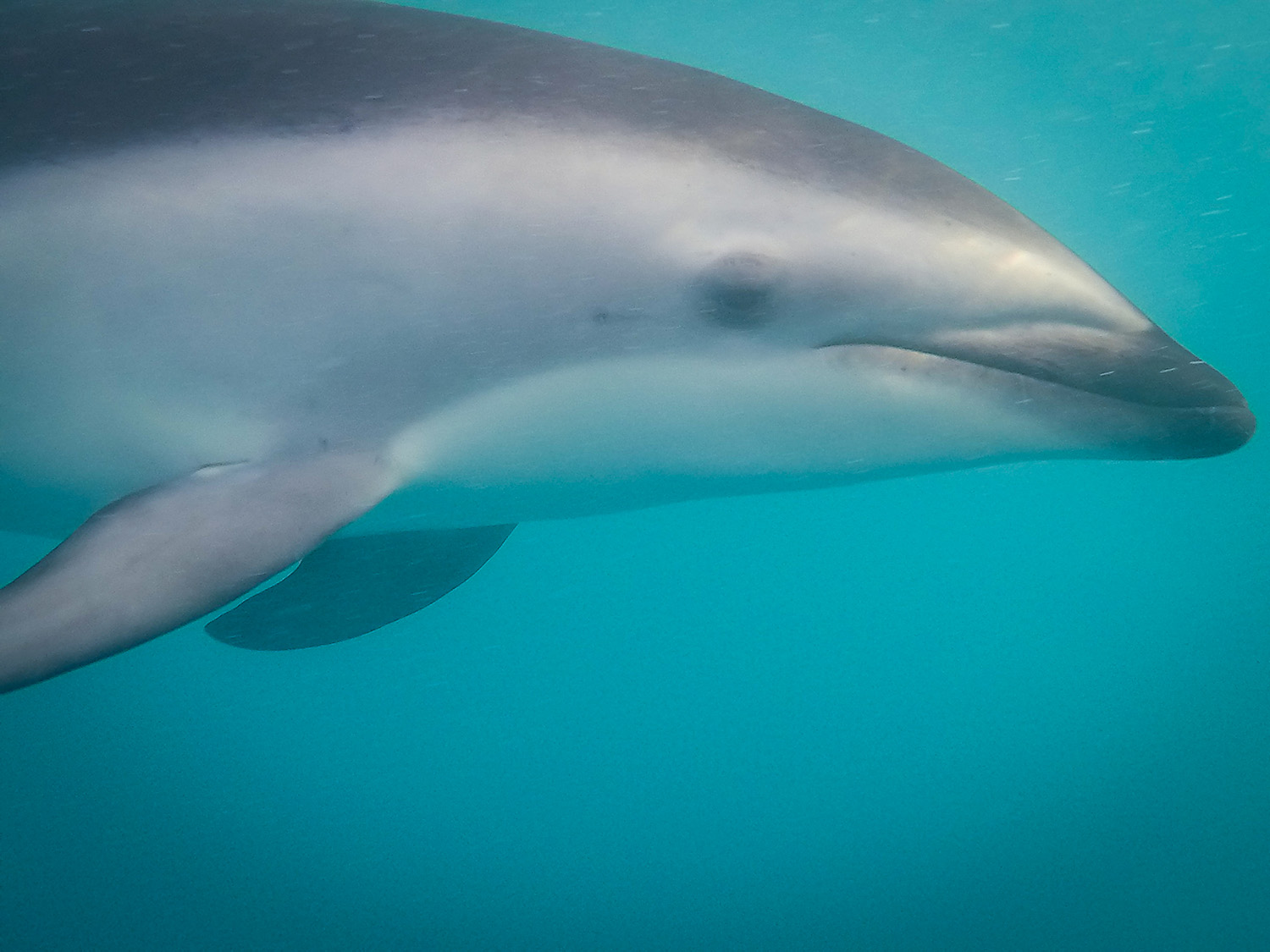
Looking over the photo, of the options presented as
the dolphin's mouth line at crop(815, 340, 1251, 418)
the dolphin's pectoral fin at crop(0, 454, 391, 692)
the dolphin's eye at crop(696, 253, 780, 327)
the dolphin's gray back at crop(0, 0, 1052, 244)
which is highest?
the dolphin's gray back at crop(0, 0, 1052, 244)

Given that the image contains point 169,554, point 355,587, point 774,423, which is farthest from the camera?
point 355,587

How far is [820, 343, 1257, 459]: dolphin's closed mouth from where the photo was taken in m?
2.65

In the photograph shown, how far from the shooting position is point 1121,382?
8.66 feet

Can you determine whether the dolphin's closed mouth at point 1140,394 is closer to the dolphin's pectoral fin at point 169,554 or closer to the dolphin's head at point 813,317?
the dolphin's head at point 813,317

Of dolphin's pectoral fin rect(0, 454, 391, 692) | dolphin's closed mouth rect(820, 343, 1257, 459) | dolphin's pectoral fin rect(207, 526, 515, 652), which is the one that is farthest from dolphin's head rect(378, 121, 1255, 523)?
dolphin's pectoral fin rect(207, 526, 515, 652)

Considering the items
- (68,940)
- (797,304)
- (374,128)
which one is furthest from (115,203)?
(68,940)

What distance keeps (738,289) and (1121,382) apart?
117 centimetres

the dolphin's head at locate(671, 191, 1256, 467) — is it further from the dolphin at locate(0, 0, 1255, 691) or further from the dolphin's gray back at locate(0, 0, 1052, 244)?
the dolphin's gray back at locate(0, 0, 1052, 244)

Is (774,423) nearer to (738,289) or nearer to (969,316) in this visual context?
(738,289)

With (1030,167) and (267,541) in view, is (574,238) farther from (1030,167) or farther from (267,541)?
(1030,167)

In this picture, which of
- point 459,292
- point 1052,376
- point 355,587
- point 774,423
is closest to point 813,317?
point 774,423

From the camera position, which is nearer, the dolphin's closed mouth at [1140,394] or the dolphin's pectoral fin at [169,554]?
the dolphin's pectoral fin at [169,554]

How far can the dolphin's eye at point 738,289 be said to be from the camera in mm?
2654

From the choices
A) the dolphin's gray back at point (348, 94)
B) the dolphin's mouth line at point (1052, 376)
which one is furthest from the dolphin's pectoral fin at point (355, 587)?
the dolphin's mouth line at point (1052, 376)
